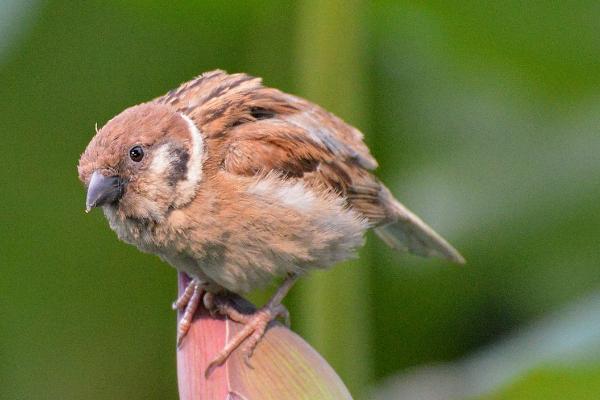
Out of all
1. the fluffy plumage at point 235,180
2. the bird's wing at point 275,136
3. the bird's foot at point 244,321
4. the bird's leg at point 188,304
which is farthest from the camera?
the bird's wing at point 275,136

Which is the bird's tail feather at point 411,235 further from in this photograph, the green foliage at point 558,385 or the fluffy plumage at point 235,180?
the green foliage at point 558,385

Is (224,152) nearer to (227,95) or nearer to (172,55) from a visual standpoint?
(227,95)

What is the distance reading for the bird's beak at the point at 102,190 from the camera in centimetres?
190

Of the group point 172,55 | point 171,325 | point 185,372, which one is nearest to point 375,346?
point 171,325

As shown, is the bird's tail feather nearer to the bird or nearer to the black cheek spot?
the bird

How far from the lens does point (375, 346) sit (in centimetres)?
261

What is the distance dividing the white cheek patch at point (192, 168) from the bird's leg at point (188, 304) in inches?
7.0

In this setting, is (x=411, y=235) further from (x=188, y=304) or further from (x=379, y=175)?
(x=188, y=304)

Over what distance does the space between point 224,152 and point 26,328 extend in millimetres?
664

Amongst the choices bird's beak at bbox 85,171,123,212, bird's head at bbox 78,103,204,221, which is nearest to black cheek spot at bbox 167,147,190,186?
bird's head at bbox 78,103,204,221

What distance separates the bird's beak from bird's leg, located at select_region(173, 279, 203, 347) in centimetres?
24

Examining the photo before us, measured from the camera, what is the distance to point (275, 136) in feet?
7.34

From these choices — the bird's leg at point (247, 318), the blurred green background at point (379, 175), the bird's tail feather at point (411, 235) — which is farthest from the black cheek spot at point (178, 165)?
the bird's tail feather at point (411, 235)

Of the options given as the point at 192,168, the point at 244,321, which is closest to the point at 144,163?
the point at 192,168
